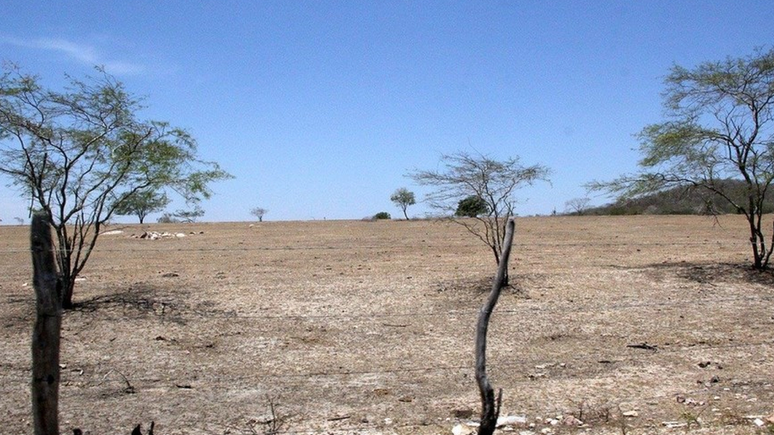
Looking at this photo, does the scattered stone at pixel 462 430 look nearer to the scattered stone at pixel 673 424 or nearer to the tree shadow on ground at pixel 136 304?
the scattered stone at pixel 673 424

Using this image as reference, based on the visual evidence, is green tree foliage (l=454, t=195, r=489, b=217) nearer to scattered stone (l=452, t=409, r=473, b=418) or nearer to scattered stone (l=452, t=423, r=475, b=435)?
scattered stone (l=452, t=409, r=473, b=418)

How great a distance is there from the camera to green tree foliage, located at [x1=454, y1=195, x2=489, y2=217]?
14.1 m

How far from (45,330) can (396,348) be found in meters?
5.94

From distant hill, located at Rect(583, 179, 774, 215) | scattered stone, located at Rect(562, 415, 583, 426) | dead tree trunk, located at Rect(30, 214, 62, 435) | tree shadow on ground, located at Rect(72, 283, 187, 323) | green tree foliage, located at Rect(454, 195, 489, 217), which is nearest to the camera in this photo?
dead tree trunk, located at Rect(30, 214, 62, 435)

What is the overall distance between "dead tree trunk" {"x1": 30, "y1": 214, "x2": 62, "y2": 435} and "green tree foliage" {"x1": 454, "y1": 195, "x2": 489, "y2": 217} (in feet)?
35.9

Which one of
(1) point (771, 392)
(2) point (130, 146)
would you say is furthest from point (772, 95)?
(2) point (130, 146)

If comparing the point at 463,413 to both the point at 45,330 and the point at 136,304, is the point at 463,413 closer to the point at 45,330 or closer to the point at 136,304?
the point at 45,330

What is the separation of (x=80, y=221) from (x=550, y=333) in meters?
8.57

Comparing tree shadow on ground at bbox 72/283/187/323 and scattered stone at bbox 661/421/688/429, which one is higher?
tree shadow on ground at bbox 72/283/187/323

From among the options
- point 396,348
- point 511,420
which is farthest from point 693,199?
point 511,420

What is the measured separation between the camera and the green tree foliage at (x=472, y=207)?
46.3 ft

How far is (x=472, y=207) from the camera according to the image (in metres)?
14.4

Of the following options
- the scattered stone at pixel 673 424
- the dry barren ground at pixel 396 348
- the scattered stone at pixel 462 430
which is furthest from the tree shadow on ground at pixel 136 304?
the scattered stone at pixel 673 424

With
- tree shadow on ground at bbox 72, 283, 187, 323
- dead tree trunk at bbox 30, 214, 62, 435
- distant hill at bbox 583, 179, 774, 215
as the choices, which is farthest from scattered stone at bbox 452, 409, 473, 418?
distant hill at bbox 583, 179, 774, 215
